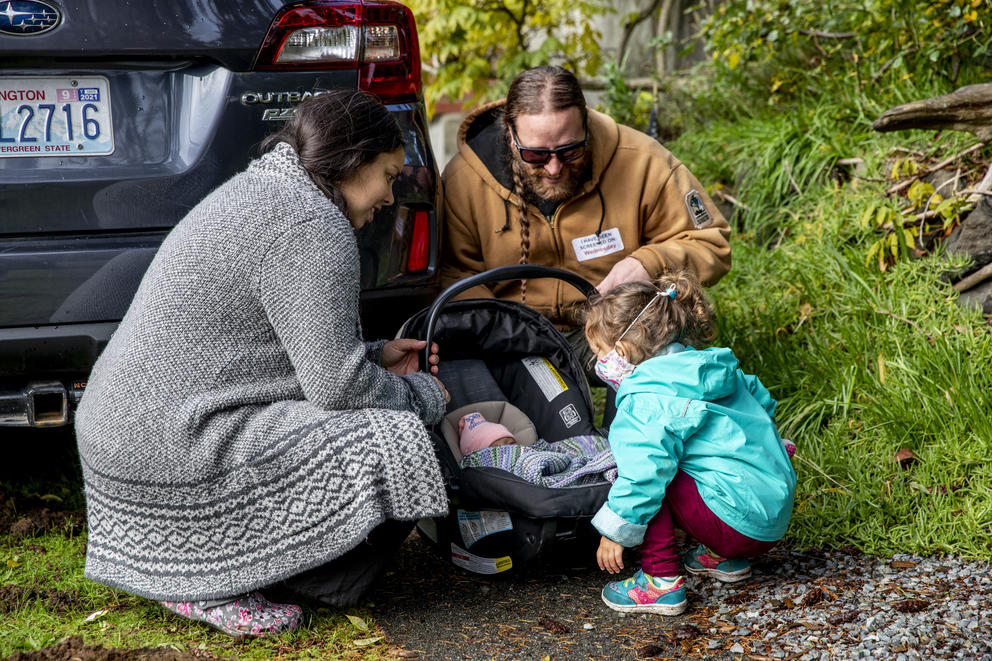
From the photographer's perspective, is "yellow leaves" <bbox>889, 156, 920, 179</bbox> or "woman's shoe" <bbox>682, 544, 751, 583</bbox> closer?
"woman's shoe" <bbox>682, 544, 751, 583</bbox>

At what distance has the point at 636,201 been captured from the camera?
3699mm

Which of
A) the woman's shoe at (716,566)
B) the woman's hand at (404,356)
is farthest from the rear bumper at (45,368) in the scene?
the woman's shoe at (716,566)

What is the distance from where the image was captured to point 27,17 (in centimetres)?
261

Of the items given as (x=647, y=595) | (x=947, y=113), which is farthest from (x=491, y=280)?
(x=947, y=113)

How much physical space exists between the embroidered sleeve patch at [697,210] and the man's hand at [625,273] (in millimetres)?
423

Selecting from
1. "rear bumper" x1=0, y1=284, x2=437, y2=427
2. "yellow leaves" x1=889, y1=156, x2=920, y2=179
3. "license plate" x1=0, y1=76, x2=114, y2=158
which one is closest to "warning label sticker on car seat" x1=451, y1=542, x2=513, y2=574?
"rear bumper" x1=0, y1=284, x2=437, y2=427

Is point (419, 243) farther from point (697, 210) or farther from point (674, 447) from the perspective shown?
point (697, 210)

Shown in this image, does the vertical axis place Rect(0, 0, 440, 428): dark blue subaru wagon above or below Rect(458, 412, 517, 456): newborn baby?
above

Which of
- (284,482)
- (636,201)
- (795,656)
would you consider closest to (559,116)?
(636,201)

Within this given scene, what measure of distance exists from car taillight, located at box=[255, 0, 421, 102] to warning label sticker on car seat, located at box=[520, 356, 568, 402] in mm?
1003

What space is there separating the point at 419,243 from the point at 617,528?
1.13 meters

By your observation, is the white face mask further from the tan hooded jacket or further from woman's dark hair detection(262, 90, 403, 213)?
the tan hooded jacket

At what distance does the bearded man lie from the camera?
11.9 feet

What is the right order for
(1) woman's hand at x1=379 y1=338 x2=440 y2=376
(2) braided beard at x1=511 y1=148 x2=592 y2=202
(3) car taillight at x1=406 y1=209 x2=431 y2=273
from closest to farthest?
(1) woman's hand at x1=379 y1=338 x2=440 y2=376 < (3) car taillight at x1=406 y1=209 x2=431 y2=273 < (2) braided beard at x1=511 y1=148 x2=592 y2=202
